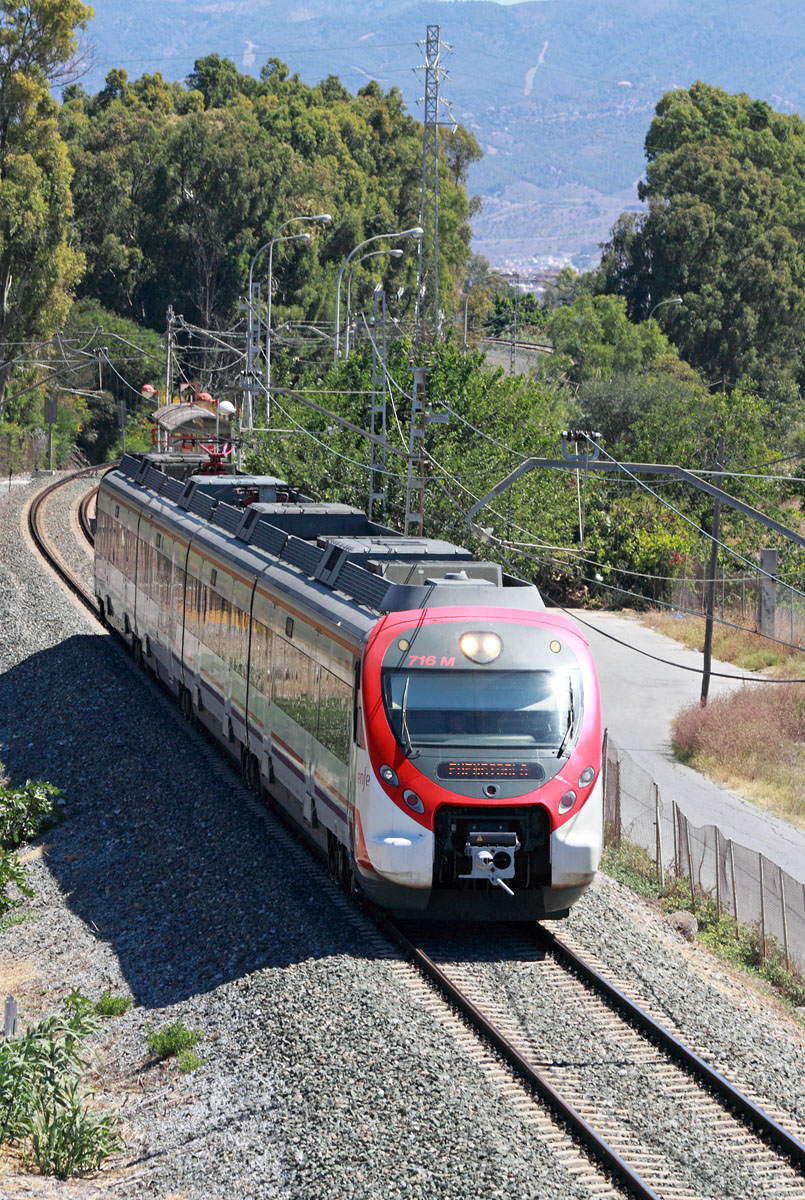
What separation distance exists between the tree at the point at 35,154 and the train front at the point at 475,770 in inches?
1905

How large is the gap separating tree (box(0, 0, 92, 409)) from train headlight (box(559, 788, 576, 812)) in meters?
49.1

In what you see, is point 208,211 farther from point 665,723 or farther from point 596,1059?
point 596,1059

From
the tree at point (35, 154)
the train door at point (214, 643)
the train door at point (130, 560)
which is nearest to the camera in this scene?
the train door at point (214, 643)

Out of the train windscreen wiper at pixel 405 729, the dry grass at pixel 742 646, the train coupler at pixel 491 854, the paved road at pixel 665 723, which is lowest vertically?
the paved road at pixel 665 723

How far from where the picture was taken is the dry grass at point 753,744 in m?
25.3

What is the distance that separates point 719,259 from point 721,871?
271 feet

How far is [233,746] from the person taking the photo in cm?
1812

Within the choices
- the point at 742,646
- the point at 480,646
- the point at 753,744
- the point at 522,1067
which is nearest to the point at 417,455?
the point at 753,744

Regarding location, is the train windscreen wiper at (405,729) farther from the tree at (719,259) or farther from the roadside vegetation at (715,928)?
the tree at (719,259)

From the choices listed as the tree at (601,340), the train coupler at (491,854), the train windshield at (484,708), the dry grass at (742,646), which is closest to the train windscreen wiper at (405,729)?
the train windshield at (484,708)

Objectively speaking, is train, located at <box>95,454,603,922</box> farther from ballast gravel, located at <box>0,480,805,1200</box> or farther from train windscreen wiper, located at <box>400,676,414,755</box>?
ballast gravel, located at <box>0,480,805,1200</box>

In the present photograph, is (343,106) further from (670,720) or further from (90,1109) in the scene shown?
(90,1109)

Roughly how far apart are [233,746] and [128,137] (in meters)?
77.7

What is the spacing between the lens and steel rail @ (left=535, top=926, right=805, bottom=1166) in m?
9.34
